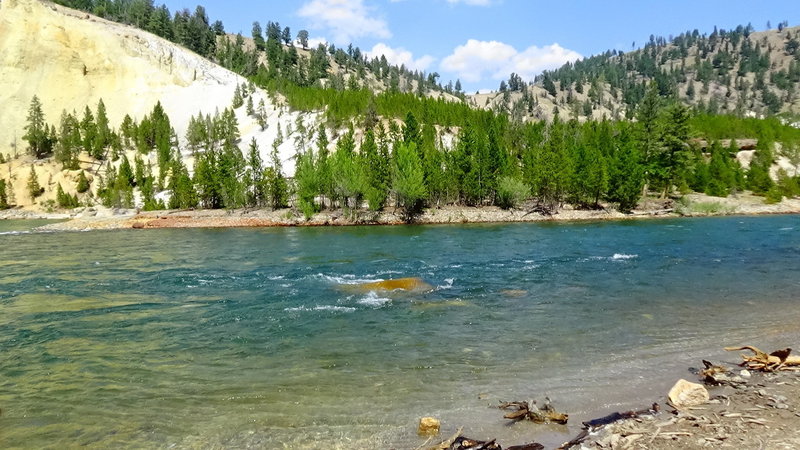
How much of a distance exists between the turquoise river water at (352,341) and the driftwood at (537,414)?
0.27 m

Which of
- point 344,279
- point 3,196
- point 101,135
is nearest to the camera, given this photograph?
point 344,279

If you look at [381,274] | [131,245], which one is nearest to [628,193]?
[381,274]

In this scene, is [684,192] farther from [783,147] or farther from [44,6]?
[44,6]

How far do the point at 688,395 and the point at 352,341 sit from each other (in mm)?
10329

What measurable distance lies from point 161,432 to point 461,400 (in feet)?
22.5

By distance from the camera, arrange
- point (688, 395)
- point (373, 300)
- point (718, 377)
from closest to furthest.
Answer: point (688, 395) → point (718, 377) → point (373, 300)

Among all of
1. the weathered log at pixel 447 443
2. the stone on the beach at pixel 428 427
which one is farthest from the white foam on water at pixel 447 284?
the weathered log at pixel 447 443

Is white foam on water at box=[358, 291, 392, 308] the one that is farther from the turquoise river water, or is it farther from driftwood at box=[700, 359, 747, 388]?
driftwood at box=[700, 359, 747, 388]

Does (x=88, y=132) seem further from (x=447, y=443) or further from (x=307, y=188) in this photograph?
(x=447, y=443)

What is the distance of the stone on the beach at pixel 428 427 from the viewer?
10.6m

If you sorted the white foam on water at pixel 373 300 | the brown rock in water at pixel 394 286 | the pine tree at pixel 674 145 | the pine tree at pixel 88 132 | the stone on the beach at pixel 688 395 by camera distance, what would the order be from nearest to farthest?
the stone on the beach at pixel 688 395, the white foam on water at pixel 373 300, the brown rock in water at pixel 394 286, the pine tree at pixel 674 145, the pine tree at pixel 88 132

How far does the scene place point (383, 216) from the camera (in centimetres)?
8044

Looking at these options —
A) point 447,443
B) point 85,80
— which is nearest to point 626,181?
point 447,443

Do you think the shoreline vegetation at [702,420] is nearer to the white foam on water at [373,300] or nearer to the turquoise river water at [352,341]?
the turquoise river water at [352,341]
